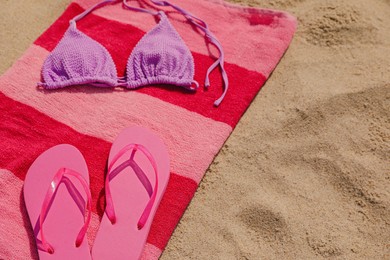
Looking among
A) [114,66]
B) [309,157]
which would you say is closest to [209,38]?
[114,66]

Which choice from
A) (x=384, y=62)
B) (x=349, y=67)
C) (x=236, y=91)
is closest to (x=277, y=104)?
(x=236, y=91)

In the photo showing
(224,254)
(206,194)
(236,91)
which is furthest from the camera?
(236,91)

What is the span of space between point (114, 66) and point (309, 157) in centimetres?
66

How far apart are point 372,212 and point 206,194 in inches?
17.4

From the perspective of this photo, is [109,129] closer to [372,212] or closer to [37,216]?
[37,216]

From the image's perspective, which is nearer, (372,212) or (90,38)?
(372,212)

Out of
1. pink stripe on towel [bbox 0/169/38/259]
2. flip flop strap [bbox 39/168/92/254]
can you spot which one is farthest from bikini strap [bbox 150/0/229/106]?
pink stripe on towel [bbox 0/169/38/259]

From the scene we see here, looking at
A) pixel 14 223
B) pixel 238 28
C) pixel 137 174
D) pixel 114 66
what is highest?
pixel 238 28

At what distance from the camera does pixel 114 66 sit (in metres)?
1.43

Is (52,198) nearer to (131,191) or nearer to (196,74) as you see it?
(131,191)

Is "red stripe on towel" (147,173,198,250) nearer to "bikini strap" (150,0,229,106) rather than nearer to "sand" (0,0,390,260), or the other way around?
"sand" (0,0,390,260)

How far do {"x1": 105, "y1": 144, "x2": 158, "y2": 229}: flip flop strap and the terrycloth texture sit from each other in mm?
36

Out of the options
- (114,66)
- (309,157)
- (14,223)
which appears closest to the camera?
(14,223)

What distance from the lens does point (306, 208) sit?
1.21m
